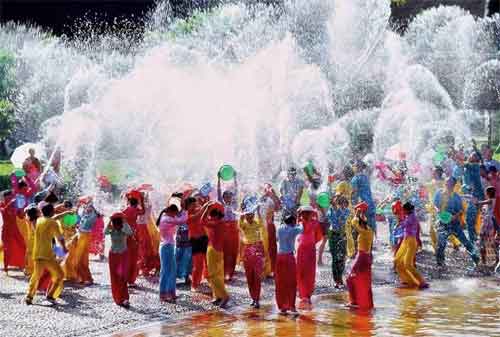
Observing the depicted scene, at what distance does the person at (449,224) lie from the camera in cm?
1588

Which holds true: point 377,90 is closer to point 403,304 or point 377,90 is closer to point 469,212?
point 469,212

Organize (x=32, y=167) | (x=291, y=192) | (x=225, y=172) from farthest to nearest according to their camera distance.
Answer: (x=32, y=167) → (x=291, y=192) → (x=225, y=172)

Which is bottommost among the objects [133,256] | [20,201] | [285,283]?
[285,283]

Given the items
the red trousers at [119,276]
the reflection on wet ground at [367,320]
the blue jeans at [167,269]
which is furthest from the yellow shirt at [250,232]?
the red trousers at [119,276]

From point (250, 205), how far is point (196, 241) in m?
1.09

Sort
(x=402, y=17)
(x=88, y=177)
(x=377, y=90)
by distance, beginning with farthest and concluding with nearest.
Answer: (x=402, y=17) < (x=377, y=90) < (x=88, y=177)

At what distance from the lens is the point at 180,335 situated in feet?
37.8

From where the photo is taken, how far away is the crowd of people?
12969 millimetres

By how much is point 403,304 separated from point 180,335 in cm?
309

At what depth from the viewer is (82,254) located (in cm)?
1441

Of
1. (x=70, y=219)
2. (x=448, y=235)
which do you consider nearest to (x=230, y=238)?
(x=70, y=219)

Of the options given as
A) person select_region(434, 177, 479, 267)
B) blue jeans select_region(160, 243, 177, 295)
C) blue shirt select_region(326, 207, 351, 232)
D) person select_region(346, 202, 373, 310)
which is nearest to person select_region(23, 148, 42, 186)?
blue jeans select_region(160, 243, 177, 295)

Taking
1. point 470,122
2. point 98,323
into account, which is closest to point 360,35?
point 470,122

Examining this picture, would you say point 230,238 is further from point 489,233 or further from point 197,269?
point 489,233
